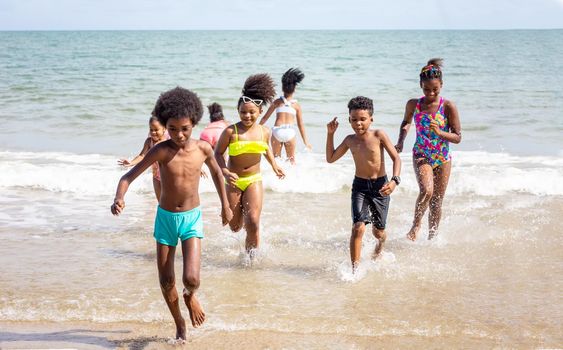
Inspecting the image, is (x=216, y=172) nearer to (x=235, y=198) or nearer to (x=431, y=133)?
(x=235, y=198)

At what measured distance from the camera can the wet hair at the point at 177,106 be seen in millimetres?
4371

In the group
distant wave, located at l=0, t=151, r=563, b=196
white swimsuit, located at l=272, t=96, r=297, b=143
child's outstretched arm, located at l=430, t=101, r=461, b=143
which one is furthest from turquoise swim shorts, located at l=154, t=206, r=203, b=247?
white swimsuit, located at l=272, t=96, r=297, b=143

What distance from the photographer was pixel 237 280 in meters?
5.98

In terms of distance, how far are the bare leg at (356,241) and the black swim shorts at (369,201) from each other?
0.08m

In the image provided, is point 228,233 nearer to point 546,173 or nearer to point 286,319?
point 286,319

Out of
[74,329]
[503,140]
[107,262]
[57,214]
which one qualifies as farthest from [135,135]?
[74,329]

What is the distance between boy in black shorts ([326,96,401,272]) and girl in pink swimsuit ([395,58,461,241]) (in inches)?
34.1

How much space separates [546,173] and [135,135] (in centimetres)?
904

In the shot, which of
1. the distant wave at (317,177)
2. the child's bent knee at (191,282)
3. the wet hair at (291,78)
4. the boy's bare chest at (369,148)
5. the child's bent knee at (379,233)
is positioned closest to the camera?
the child's bent knee at (191,282)

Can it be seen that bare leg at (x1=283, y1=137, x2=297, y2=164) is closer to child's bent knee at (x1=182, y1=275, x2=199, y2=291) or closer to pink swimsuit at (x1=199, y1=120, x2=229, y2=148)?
pink swimsuit at (x1=199, y1=120, x2=229, y2=148)

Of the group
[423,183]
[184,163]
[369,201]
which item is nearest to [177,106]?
[184,163]

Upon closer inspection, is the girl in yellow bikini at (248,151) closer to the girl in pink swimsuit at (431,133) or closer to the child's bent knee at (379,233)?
the child's bent knee at (379,233)

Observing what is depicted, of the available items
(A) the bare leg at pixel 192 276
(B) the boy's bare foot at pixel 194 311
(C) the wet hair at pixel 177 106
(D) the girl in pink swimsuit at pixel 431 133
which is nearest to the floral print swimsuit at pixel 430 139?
(D) the girl in pink swimsuit at pixel 431 133

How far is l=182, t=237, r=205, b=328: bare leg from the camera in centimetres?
436
